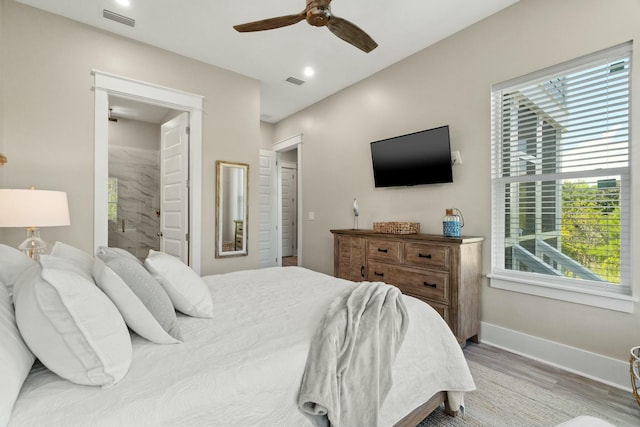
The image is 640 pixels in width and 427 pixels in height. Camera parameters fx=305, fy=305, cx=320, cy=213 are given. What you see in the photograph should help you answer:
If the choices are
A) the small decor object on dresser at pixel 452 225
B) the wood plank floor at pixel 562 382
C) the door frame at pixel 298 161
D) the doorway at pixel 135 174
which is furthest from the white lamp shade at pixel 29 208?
the wood plank floor at pixel 562 382

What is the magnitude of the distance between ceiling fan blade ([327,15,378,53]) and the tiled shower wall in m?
4.32

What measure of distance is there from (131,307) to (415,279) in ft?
7.59

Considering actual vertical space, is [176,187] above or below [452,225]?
above

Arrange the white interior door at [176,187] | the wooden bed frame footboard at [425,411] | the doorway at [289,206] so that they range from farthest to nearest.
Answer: the doorway at [289,206] < the white interior door at [176,187] < the wooden bed frame footboard at [425,411]

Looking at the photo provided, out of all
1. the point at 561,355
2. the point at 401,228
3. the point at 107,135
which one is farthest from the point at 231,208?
the point at 561,355

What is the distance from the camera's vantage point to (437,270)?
266cm

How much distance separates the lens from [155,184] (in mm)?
5293

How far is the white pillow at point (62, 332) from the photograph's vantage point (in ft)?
3.04

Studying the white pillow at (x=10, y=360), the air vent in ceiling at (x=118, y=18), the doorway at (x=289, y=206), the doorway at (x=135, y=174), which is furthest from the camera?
the doorway at (x=289, y=206)

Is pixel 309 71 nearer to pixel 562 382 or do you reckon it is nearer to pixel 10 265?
pixel 10 265

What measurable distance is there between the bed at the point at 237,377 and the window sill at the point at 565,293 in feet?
4.23

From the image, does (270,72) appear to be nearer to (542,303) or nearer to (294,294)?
(294,294)

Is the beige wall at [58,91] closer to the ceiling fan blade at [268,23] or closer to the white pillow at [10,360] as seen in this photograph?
the ceiling fan blade at [268,23]

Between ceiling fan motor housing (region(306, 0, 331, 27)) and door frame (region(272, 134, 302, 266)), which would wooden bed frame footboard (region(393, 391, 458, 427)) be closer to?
ceiling fan motor housing (region(306, 0, 331, 27))
